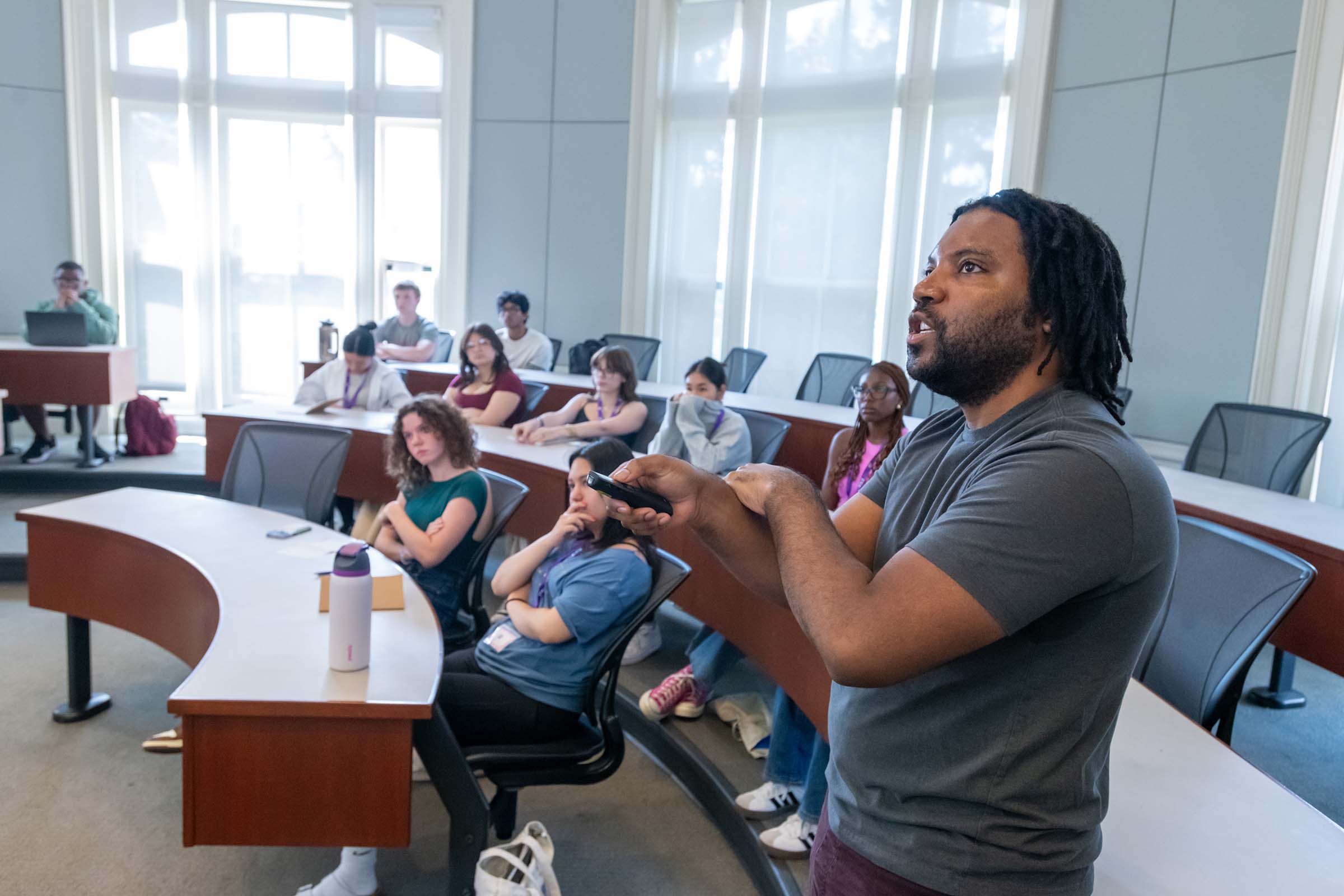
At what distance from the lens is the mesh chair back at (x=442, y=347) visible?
677cm

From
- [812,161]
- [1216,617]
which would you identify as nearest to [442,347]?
[812,161]

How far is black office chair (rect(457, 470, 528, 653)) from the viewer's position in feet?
9.20

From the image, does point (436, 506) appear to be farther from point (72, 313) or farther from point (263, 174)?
point (263, 174)

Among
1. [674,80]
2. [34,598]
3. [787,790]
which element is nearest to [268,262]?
[674,80]

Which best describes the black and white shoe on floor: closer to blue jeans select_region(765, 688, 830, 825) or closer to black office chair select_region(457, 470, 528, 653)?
black office chair select_region(457, 470, 528, 653)

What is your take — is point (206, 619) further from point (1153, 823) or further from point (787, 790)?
point (1153, 823)

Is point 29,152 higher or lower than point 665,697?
higher

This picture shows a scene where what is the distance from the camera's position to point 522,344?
251 inches

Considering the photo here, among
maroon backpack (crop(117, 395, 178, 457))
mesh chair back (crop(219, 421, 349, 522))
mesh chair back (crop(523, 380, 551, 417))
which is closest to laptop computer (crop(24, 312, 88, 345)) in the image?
maroon backpack (crop(117, 395, 178, 457))

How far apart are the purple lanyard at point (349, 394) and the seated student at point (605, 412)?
3.39 ft

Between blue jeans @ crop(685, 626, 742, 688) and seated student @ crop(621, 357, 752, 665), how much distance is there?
0.65m

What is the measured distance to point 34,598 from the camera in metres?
3.01

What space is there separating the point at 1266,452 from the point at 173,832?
13.5ft

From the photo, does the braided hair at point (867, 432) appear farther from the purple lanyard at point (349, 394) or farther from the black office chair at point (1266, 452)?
the purple lanyard at point (349, 394)
